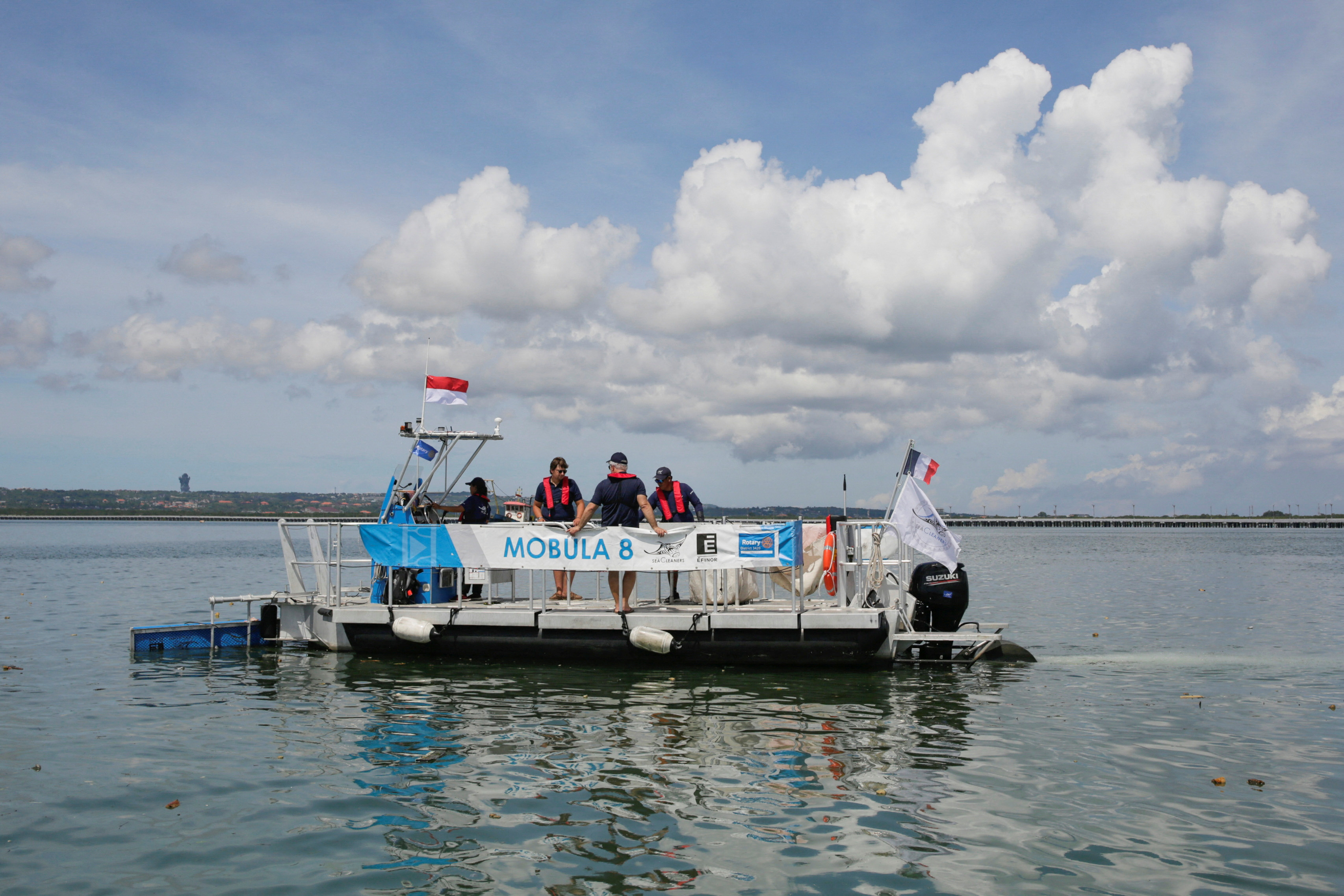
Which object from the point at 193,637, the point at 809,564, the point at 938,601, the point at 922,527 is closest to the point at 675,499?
the point at 809,564

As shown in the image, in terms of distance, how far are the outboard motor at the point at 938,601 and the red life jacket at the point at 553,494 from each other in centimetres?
611

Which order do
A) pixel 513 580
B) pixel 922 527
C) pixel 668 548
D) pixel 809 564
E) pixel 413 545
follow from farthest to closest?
pixel 513 580 < pixel 413 545 < pixel 809 564 < pixel 922 527 < pixel 668 548

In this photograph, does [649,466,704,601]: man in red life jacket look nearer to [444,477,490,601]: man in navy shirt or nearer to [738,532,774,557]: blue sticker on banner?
[738,532,774,557]: blue sticker on banner

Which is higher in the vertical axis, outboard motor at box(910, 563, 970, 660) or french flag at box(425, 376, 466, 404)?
french flag at box(425, 376, 466, 404)

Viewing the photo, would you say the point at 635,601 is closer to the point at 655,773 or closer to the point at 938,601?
the point at 938,601

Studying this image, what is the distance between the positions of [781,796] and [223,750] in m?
6.38

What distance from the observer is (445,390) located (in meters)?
16.2

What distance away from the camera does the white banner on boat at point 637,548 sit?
48.1 feet

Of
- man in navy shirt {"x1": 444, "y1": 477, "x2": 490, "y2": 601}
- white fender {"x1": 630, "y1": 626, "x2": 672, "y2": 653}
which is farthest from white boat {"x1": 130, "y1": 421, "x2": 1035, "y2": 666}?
man in navy shirt {"x1": 444, "y1": 477, "x2": 490, "y2": 601}

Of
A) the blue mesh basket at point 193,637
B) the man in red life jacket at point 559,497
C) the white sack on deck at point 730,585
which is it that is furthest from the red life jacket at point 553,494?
the blue mesh basket at point 193,637

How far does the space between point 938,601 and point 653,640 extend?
15.5 feet

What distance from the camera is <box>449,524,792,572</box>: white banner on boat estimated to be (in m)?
14.6

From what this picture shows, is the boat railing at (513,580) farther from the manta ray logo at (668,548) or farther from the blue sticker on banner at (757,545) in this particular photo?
the manta ray logo at (668,548)

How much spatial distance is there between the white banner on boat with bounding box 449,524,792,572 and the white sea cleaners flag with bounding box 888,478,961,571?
2161 mm
